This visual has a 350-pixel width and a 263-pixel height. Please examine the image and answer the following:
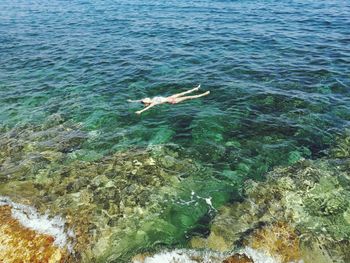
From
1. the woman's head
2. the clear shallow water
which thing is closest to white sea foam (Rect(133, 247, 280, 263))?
the clear shallow water

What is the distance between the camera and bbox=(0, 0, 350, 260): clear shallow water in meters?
16.8

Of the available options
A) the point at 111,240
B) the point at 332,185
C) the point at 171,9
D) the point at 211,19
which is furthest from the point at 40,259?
the point at 171,9

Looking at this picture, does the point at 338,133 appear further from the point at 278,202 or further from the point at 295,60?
the point at 295,60

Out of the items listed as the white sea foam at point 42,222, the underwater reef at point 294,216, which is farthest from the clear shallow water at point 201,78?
the white sea foam at point 42,222

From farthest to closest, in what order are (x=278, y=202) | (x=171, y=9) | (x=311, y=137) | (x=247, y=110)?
(x=171, y=9)
(x=247, y=110)
(x=311, y=137)
(x=278, y=202)

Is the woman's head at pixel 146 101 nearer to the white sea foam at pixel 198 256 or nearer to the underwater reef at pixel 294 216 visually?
the underwater reef at pixel 294 216

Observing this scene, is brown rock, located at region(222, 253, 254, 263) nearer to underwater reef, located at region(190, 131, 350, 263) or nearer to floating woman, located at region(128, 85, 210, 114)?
underwater reef, located at region(190, 131, 350, 263)

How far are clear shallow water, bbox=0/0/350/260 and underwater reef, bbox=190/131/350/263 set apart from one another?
3.86 feet

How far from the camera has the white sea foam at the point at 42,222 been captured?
461 inches

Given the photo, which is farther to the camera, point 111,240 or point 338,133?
point 338,133

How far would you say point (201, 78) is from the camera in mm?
22953

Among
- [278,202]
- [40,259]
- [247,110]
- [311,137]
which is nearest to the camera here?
[40,259]

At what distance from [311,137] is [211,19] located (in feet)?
76.7

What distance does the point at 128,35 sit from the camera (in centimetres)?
3284
